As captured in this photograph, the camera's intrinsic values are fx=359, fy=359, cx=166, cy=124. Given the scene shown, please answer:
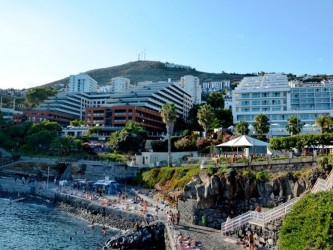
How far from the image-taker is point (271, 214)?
28.4 meters

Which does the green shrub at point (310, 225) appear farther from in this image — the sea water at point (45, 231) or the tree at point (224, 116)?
the tree at point (224, 116)

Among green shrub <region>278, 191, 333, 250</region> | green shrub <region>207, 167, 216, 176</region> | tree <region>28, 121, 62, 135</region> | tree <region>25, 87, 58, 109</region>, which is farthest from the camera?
tree <region>25, 87, 58, 109</region>

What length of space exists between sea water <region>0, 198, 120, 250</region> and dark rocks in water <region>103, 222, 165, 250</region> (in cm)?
198

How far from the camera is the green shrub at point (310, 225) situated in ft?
55.9

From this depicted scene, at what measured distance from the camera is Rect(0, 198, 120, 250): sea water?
121 feet

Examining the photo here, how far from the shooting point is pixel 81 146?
91562mm

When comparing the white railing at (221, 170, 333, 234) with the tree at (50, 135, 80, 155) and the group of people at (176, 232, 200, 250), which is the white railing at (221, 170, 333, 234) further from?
the tree at (50, 135, 80, 155)

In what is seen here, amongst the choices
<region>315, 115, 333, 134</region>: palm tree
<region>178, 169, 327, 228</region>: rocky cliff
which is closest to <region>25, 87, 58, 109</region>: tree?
<region>315, 115, 333, 134</region>: palm tree

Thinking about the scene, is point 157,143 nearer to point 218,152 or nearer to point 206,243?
point 218,152

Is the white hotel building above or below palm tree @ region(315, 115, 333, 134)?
above

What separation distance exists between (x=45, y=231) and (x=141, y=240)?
13.6m

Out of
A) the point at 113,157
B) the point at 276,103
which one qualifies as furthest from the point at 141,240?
the point at 276,103

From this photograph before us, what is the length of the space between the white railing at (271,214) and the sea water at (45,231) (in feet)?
44.9

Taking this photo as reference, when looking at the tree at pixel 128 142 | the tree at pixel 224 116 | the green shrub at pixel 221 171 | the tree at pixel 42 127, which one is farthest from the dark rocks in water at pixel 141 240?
the tree at pixel 224 116
